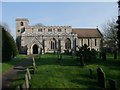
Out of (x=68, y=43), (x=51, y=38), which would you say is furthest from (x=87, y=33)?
(x=51, y=38)

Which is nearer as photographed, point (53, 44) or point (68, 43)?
point (53, 44)

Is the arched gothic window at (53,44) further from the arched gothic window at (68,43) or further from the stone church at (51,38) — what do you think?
the arched gothic window at (68,43)

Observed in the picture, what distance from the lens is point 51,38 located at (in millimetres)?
39719

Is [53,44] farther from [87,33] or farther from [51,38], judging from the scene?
[87,33]

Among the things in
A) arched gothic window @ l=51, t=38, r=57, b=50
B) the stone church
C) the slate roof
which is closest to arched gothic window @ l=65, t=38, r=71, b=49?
the stone church

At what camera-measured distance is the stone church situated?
121ft

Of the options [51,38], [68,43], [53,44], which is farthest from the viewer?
[68,43]

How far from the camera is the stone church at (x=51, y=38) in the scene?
36.9 meters

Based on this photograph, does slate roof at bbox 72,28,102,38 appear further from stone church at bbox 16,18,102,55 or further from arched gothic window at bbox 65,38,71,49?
arched gothic window at bbox 65,38,71,49

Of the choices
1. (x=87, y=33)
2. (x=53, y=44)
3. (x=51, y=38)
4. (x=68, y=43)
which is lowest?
(x=53, y=44)

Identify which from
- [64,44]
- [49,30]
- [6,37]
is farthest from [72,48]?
[6,37]

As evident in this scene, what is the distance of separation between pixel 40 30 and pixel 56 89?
35.9 metres

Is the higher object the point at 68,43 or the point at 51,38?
the point at 51,38

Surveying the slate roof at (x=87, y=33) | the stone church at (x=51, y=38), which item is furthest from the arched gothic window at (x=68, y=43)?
the slate roof at (x=87, y=33)
